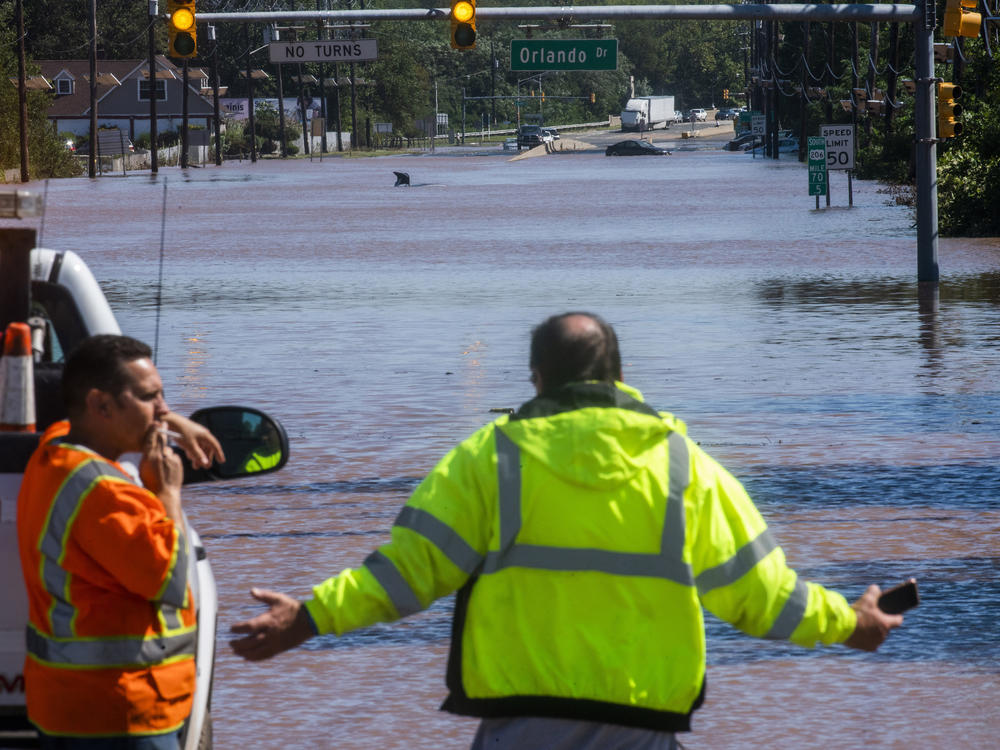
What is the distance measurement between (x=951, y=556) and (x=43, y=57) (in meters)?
136

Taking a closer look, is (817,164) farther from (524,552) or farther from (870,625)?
(524,552)

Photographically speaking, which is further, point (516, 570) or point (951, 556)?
point (951, 556)

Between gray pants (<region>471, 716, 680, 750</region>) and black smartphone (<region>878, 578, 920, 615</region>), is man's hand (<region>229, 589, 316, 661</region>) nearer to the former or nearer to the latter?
gray pants (<region>471, 716, 680, 750</region>)

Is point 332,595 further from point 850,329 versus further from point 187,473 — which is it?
point 850,329

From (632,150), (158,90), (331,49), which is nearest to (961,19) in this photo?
(331,49)

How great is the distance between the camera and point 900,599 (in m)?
3.54

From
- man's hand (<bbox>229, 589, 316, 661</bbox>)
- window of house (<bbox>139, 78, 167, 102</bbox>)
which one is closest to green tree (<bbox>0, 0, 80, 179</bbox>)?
window of house (<bbox>139, 78, 167, 102</bbox>)

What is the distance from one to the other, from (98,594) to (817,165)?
122 ft

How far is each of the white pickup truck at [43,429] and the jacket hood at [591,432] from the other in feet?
3.07

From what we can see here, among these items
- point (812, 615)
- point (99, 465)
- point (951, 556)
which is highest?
point (99, 465)

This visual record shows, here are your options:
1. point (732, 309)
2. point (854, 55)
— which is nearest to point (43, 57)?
point (854, 55)

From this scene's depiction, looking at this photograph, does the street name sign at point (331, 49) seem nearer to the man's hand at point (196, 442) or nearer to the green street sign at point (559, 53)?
the green street sign at point (559, 53)

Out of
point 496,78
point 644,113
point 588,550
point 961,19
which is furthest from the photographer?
point 496,78

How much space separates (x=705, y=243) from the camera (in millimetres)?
31172
